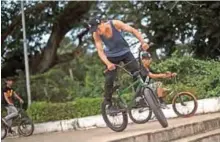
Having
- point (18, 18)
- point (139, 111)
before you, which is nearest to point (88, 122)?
point (139, 111)

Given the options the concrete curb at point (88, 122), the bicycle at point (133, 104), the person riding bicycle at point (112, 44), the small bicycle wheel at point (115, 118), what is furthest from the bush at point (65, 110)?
the person riding bicycle at point (112, 44)

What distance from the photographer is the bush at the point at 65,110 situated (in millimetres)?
13266

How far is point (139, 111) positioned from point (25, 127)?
16.1 ft

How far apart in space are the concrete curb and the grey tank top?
2.21m

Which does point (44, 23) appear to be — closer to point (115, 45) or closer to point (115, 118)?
point (115, 118)

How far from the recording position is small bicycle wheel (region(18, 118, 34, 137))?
12969mm

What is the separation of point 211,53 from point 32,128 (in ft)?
22.9

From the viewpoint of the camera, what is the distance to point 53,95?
18.1 meters

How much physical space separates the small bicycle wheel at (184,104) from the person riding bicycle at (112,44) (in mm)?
2659

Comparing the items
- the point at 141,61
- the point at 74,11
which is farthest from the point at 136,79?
the point at 74,11

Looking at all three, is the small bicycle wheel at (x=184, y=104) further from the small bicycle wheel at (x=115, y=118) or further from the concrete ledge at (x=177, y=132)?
the small bicycle wheel at (x=115, y=118)

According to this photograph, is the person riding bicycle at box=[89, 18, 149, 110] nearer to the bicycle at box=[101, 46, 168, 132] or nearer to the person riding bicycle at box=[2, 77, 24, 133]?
the bicycle at box=[101, 46, 168, 132]

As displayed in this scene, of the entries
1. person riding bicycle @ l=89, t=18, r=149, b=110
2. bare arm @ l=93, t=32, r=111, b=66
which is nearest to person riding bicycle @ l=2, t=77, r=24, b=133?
person riding bicycle @ l=89, t=18, r=149, b=110

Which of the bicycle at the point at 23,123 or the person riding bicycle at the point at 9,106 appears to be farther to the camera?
the bicycle at the point at 23,123
